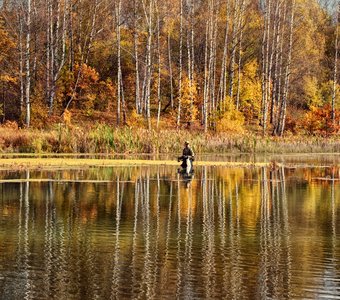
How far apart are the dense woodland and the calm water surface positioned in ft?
94.2

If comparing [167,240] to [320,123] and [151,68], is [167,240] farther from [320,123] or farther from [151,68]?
[320,123]

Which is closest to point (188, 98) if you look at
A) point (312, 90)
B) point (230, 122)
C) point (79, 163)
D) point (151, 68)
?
point (151, 68)

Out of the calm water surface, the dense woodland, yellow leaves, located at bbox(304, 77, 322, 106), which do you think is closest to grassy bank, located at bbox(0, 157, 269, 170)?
the calm water surface

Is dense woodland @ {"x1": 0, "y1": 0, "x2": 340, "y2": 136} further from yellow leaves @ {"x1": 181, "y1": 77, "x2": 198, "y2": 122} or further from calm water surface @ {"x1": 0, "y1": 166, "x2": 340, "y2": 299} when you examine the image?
calm water surface @ {"x1": 0, "y1": 166, "x2": 340, "y2": 299}

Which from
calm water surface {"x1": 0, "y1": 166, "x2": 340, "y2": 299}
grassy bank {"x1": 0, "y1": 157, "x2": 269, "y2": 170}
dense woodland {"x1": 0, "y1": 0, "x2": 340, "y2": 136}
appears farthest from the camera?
dense woodland {"x1": 0, "y1": 0, "x2": 340, "y2": 136}

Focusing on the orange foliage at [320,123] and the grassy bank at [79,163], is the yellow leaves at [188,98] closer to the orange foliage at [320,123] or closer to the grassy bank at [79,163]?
the orange foliage at [320,123]

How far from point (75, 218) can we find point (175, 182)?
37.4 feet

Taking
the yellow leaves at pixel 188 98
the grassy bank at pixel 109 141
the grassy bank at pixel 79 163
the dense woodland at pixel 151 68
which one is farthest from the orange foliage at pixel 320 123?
the grassy bank at pixel 79 163

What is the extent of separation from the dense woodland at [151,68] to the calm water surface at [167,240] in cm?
2872

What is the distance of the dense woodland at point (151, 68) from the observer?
62688 mm

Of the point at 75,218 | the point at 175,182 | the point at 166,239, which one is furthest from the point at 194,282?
the point at 175,182

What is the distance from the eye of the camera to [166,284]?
12.8 m

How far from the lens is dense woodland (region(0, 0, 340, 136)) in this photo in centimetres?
6269

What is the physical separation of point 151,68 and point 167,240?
52.0 m
